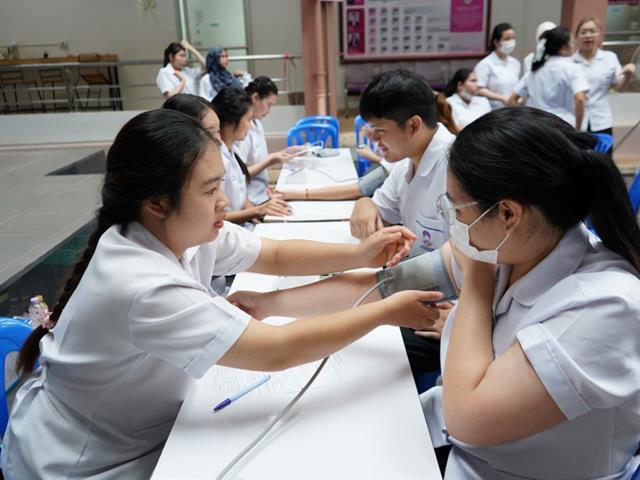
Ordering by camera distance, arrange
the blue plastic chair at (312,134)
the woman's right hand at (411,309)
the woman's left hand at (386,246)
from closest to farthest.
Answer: the woman's right hand at (411,309) → the woman's left hand at (386,246) → the blue plastic chair at (312,134)

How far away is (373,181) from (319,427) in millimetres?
1782

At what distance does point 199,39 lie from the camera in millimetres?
7941

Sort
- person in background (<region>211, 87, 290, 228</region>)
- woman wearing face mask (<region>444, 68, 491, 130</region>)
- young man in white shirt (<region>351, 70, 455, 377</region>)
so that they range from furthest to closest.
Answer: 1. woman wearing face mask (<region>444, 68, 491, 130</region>)
2. person in background (<region>211, 87, 290, 228</region>)
3. young man in white shirt (<region>351, 70, 455, 377</region>)

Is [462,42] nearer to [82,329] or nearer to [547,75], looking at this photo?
[547,75]

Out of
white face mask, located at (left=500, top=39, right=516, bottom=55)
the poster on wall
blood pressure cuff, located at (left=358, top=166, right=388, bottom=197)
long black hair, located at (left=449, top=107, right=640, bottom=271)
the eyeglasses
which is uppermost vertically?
the poster on wall

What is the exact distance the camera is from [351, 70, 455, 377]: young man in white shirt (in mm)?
1761

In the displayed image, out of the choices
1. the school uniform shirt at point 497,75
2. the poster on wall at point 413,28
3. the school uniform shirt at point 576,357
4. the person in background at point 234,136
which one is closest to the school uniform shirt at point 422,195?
the person in background at point 234,136

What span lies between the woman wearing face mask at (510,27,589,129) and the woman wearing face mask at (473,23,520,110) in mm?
793

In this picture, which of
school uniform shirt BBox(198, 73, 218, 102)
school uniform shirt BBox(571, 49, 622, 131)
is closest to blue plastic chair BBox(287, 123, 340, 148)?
school uniform shirt BBox(198, 73, 218, 102)

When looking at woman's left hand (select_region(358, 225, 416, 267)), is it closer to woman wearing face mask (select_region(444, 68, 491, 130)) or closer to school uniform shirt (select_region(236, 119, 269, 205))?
school uniform shirt (select_region(236, 119, 269, 205))

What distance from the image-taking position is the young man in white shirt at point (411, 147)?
5.78ft

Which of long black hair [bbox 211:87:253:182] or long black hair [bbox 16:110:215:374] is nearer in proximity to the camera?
long black hair [bbox 16:110:215:374]

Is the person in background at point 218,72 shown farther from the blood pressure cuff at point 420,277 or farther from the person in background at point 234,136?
the blood pressure cuff at point 420,277

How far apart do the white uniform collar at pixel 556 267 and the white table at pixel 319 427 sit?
283 millimetres
